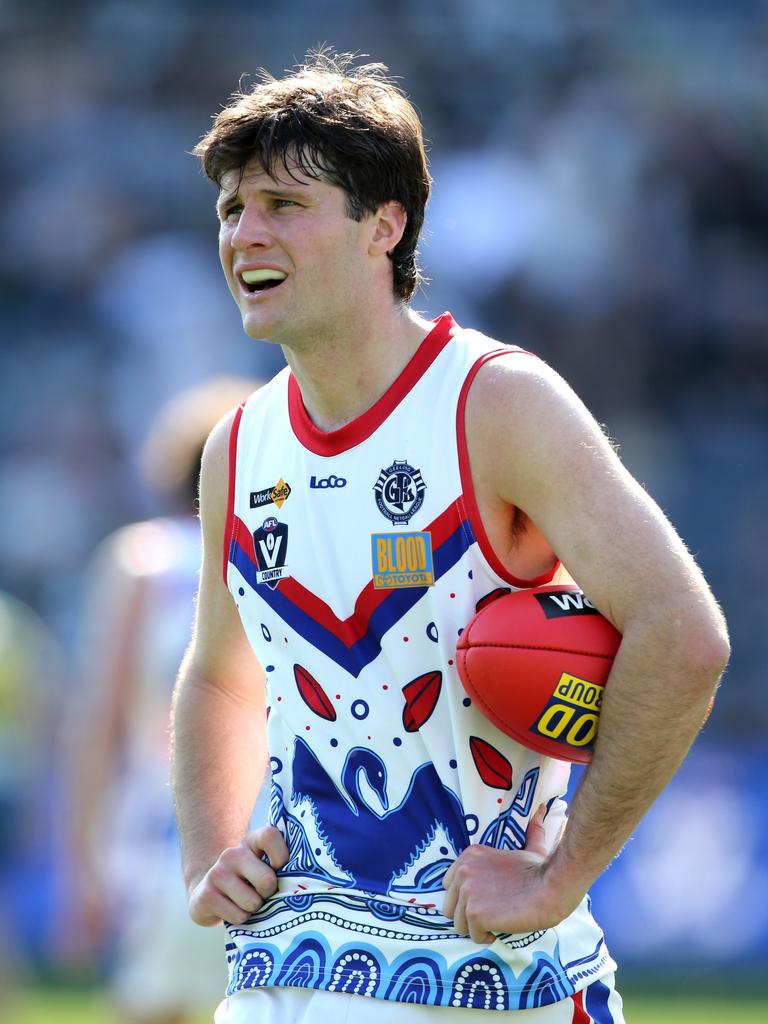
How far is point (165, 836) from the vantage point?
532cm

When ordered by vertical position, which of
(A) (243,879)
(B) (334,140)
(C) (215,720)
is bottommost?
(A) (243,879)

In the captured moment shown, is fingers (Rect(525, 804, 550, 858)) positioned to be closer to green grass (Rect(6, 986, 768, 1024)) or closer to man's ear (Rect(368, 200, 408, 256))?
man's ear (Rect(368, 200, 408, 256))

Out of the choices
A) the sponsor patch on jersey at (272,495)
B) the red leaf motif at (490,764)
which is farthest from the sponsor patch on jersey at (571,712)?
the sponsor patch on jersey at (272,495)

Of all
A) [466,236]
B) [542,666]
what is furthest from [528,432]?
[466,236]

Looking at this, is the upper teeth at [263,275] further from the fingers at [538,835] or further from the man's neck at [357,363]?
the fingers at [538,835]

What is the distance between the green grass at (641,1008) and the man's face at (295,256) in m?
5.37

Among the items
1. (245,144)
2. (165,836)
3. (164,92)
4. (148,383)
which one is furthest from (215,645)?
(164,92)

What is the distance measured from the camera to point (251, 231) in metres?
2.91

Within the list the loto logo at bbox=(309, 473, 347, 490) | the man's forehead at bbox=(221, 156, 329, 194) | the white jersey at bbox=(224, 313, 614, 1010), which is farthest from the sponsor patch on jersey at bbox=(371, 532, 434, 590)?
the man's forehead at bbox=(221, 156, 329, 194)

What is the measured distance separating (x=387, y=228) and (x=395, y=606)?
759mm

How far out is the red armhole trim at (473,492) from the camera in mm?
2762

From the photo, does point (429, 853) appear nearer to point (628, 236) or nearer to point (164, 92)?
point (628, 236)

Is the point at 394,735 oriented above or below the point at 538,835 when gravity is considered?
above

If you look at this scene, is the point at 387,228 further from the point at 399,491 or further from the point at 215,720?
the point at 215,720
